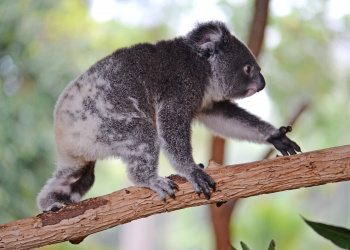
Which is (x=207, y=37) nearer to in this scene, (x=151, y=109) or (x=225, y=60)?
(x=225, y=60)

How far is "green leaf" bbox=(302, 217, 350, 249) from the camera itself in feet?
7.09

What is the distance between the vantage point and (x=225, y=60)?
3.01 meters

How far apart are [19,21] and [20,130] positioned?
1.46 meters

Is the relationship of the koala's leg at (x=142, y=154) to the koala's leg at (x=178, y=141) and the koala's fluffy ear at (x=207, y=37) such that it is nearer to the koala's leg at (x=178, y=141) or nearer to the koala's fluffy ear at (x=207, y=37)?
the koala's leg at (x=178, y=141)

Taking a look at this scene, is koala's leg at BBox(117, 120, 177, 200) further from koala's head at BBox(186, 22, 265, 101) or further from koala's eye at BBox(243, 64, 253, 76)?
koala's eye at BBox(243, 64, 253, 76)

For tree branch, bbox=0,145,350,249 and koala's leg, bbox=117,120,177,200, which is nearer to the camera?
tree branch, bbox=0,145,350,249

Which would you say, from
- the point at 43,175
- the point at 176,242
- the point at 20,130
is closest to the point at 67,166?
the point at 20,130

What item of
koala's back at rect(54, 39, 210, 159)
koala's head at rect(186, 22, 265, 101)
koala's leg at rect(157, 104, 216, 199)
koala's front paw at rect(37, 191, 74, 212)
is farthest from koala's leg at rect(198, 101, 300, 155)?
koala's front paw at rect(37, 191, 74, 212)

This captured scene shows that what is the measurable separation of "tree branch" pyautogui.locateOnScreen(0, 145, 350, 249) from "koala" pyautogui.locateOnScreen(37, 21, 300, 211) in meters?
0.09

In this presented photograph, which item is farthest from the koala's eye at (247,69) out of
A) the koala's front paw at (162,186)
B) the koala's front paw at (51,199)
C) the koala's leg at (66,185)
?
the koala's front paw at (51,199)

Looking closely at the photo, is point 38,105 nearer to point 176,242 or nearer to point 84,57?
point 84,57

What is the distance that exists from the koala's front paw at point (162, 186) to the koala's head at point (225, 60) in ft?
3.03

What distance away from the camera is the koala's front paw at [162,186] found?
2.21 m

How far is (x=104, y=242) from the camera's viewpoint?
13.8 meters
